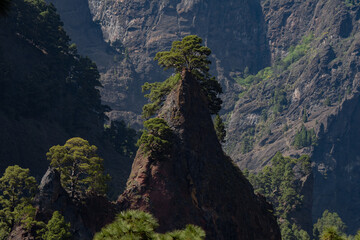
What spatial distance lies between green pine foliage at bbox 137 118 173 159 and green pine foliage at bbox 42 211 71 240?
46.6ft

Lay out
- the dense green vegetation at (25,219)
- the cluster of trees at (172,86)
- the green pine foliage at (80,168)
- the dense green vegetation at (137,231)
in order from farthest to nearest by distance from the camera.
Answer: the cluster of trees at (172,86)
the green pine foliage at (80,168)
the dense green vegetation at (25,219)
the dense green vegetation at (137,231)

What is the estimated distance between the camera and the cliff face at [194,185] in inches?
2544

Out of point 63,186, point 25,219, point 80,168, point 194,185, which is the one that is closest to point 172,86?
point 194,185

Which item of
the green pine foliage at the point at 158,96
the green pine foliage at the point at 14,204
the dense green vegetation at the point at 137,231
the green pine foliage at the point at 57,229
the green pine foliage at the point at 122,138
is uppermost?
Result: the green pine foliage at the point at 122,138

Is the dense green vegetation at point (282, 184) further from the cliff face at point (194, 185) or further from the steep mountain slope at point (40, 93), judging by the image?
the cliff face at point (194, 185)

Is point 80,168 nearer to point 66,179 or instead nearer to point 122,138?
point 66,179

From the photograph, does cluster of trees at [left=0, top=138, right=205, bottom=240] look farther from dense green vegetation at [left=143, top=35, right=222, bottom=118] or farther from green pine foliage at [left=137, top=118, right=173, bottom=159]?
dense green vegetation at [left=143, top=35, right=222, bottom=118]

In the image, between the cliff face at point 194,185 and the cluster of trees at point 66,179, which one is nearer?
the cluster of trees at point 66,179

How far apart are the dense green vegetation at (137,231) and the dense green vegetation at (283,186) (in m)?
132

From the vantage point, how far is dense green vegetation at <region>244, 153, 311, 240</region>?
16475 centimetres

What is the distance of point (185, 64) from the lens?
256 feet

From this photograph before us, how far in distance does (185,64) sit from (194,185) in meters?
19.4

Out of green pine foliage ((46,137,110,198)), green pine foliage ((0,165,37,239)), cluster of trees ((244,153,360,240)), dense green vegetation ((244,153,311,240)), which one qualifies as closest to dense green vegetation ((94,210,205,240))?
green pine foliage ((0,165,37,239))

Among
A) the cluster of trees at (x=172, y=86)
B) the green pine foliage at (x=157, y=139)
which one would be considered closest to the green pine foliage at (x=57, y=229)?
the green pine foliage at (x=157, y=139)
